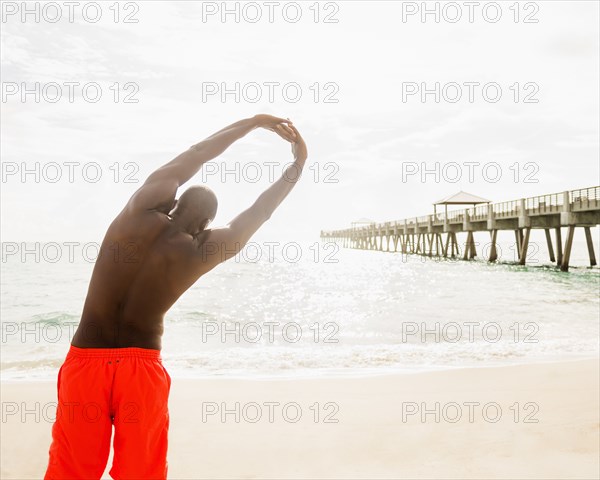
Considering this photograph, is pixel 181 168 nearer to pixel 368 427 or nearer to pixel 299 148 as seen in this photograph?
pixel 299 148

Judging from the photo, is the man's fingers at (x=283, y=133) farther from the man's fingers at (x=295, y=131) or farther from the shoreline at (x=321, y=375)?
the shoreline at (x=321, y=375)

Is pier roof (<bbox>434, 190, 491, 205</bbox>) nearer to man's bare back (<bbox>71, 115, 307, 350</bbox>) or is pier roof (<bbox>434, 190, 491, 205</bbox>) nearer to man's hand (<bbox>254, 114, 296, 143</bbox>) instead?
man's hand (<bbox>254, 114, 296, 143</bbox>)

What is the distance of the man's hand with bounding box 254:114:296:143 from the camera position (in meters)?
2.25

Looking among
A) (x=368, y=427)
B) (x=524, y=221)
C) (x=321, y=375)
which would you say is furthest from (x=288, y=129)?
(x=524, y=221)

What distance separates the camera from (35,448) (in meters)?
3.85

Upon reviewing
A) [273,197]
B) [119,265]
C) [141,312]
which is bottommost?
[141,312]

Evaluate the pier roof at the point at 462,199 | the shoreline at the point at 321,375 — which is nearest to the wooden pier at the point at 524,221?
the pier roof at the point at 462,199

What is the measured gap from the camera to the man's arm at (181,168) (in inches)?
74.9

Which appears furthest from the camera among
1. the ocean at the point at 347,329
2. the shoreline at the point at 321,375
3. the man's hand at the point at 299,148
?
the ocean at the point at 347,329

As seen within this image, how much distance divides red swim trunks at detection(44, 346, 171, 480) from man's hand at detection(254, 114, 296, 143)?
3.52ft

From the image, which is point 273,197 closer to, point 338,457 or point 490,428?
point 338,457

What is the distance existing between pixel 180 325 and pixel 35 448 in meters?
8.84

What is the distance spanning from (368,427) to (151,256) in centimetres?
300

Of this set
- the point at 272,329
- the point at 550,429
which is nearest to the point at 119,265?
the point at 550,429
